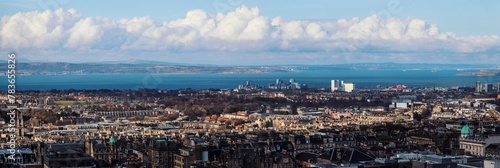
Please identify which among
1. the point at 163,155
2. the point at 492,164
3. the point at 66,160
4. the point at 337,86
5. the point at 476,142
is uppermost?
the point at 337,86

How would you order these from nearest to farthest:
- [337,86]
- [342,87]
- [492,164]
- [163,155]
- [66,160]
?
[492,164]
[66,160]
[163,155]
[342,87]
[337,86]

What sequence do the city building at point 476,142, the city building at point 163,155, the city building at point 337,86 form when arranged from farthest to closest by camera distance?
1. the city building at point 337,86
2. the city building at point 476,142
3. the city building at point 163,155

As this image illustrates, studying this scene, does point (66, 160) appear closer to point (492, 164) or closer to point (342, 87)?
point (492, 164)

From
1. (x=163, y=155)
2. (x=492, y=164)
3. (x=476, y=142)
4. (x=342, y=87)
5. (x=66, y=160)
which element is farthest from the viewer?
(x=342, y=87)

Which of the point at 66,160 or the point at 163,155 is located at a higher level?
the point at 66,160

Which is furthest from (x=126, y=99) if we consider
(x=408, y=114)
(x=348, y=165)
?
(x=348, y=165)

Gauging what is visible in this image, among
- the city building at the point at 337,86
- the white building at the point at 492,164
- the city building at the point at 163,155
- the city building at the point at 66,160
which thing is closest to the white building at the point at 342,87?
the city building at the point at 337,86

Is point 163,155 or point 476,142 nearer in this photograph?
point 163,155

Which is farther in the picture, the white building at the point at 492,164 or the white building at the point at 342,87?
the white building at the point at 342,87

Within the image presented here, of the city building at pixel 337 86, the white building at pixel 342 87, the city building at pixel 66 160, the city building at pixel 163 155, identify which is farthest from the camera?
the city building at pixel 337 86

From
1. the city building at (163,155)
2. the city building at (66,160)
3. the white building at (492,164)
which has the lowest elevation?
the city building at (163,155)

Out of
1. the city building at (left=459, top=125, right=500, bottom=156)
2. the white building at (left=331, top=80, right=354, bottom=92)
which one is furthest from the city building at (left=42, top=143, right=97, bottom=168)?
the white building at (left=331, top=80, right=354, bottom=92)

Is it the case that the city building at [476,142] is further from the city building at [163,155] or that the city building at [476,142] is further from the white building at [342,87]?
the white building at [342,87]

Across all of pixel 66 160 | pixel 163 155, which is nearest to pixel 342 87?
pixel 163 155
